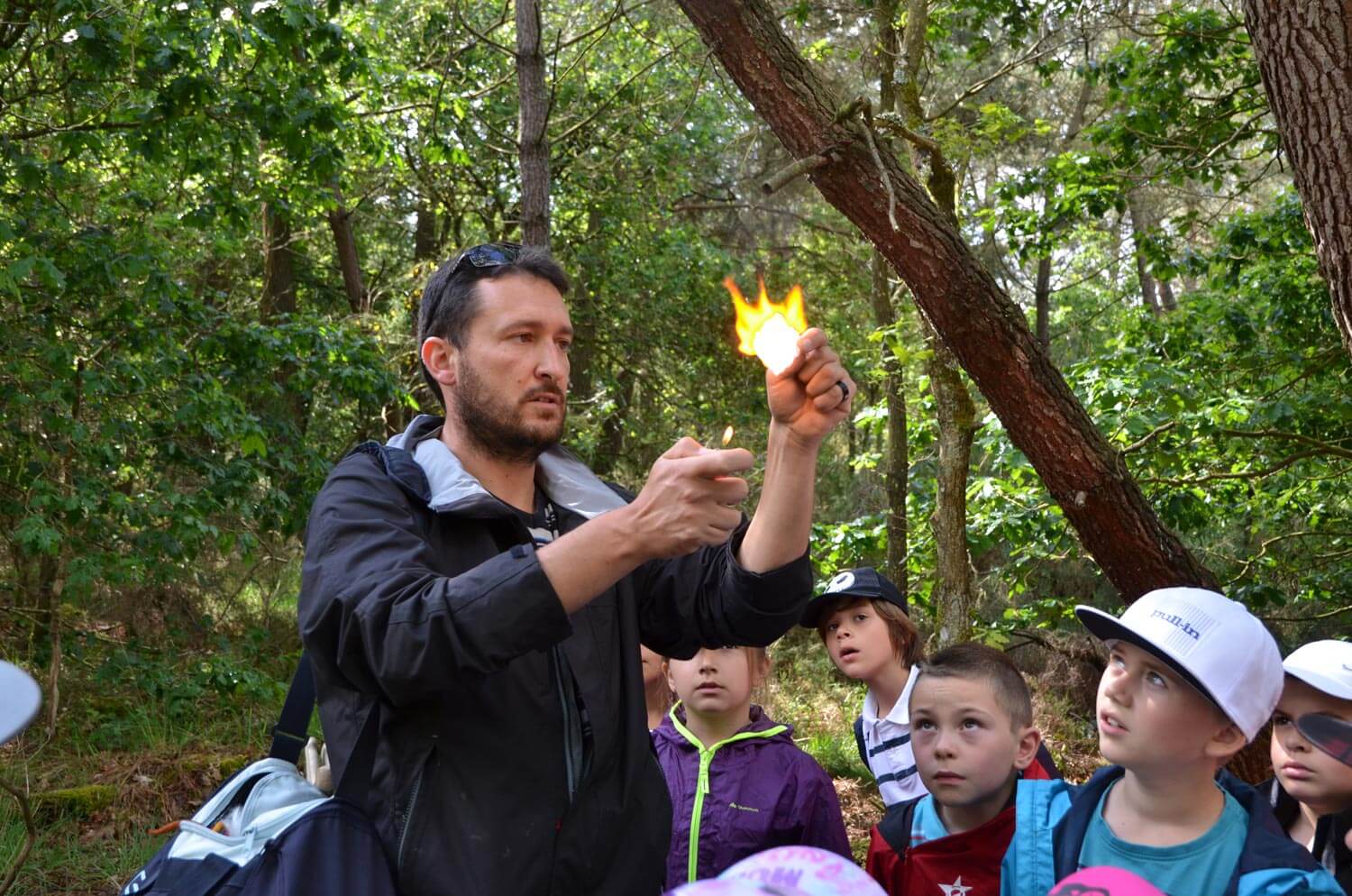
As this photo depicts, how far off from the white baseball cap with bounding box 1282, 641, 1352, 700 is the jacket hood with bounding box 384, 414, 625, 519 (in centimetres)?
160

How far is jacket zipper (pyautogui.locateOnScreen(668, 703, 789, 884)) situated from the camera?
130 inches

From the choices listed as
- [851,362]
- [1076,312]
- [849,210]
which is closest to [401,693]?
[849,210]

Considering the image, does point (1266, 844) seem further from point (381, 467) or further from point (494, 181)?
point (494, 181)

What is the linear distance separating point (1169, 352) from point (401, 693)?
7309 mm

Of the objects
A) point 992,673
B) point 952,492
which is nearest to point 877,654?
point 992,673

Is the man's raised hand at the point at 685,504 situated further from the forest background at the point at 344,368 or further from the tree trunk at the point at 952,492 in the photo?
the tree trunk at the point at 952,492

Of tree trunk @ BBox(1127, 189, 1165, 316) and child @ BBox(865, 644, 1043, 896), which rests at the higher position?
tree trunk @ BBox(1127, 189, 1165, 316)

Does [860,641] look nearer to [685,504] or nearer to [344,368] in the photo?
[685,504]

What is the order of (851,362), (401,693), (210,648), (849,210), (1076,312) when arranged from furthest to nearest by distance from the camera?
(1076,312)
(851,362)
(210,648)
(849,210)
(401,693)

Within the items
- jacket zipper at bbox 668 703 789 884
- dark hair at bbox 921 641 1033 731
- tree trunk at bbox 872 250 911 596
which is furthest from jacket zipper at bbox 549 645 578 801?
tree trunk at bbox 872 250 911 596

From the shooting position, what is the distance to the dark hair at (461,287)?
2.29 meters

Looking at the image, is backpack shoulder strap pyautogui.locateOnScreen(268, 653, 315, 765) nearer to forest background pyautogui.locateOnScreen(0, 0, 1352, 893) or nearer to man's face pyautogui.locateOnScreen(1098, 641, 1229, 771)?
man's face pyautogui.locateOnScreen(1098, 641, 1229, 771)

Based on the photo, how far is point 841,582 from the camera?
3.67 meters

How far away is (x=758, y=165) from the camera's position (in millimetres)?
14688
